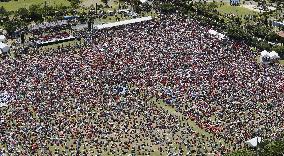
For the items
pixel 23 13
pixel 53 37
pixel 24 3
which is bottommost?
pixel 53 37

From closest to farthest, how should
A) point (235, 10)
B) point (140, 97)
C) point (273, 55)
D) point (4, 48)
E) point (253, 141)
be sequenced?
point (253, 141)
point (140, 97)
point (273, 55)
point (4, 48)
point (235, 10)

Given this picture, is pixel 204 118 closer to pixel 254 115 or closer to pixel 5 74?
pixel 254 115

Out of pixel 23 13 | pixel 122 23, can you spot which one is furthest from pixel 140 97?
pixel 23 13

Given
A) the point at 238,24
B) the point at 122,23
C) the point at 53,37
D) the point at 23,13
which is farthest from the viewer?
the point at 23,13

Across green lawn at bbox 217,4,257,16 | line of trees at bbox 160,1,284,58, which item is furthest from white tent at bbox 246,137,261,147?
green lawn at bbox 217,4,257,16

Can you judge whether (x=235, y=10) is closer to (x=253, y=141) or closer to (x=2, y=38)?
(x=2, y=38)

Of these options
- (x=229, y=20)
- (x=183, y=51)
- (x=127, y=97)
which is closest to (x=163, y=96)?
(x=127, y=97)

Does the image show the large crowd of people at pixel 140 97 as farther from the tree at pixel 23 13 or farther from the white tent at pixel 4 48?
the tree at pixel 23 13
